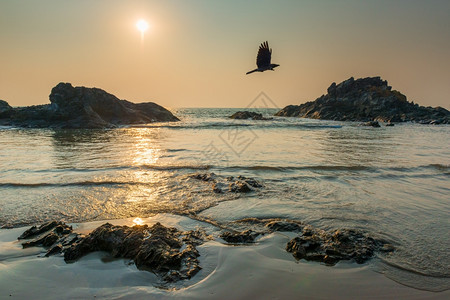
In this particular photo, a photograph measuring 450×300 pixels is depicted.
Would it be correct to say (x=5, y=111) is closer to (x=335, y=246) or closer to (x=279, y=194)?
(x=279, y=194)

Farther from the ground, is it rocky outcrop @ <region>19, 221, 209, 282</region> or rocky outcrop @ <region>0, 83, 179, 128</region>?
rocky outcrop @ <region>0, 83, 179, 128</region>

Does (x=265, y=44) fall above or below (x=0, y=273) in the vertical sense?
above

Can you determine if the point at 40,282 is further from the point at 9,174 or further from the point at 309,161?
the point at 309,161

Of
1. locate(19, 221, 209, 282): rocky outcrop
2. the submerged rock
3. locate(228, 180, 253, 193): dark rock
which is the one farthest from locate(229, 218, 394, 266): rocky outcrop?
the submerged rock

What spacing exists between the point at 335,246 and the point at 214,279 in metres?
1.86

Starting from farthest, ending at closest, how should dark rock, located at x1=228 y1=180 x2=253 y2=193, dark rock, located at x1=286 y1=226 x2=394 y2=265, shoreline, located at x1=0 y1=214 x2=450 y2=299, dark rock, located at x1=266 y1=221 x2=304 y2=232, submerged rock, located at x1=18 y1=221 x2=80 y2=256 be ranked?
dark rock, located at x1=228 y1=180 x2=253 y2=193, dark rock, located at x1=266 y1=221 x2=304 y2=232, submerged rock, located at x1=18 y1=221 x2=80 y2=256, dark rock, located at x1=286 y1=226 x2=394 y2=265, shoreline, located at x1=0 y1=214 x2=450 y2=299

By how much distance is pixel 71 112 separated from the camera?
34.4 m

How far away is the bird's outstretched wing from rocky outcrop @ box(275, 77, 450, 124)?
4121 centimetres

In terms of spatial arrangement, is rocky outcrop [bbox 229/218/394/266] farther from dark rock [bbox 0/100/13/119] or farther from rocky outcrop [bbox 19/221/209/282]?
dark rock [bbox 0/100/13/119]

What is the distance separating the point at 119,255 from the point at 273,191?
4.37 m

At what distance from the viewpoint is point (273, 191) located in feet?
23.6

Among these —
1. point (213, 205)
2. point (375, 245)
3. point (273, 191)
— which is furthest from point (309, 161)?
point (375, 245)

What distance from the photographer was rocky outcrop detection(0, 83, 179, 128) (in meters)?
33.2

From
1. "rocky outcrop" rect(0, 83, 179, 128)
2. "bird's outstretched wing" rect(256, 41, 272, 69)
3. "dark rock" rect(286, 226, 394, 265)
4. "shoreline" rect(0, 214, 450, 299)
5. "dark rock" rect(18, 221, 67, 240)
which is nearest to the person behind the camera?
"shoreline" rect(0, 214, 450, 299)
